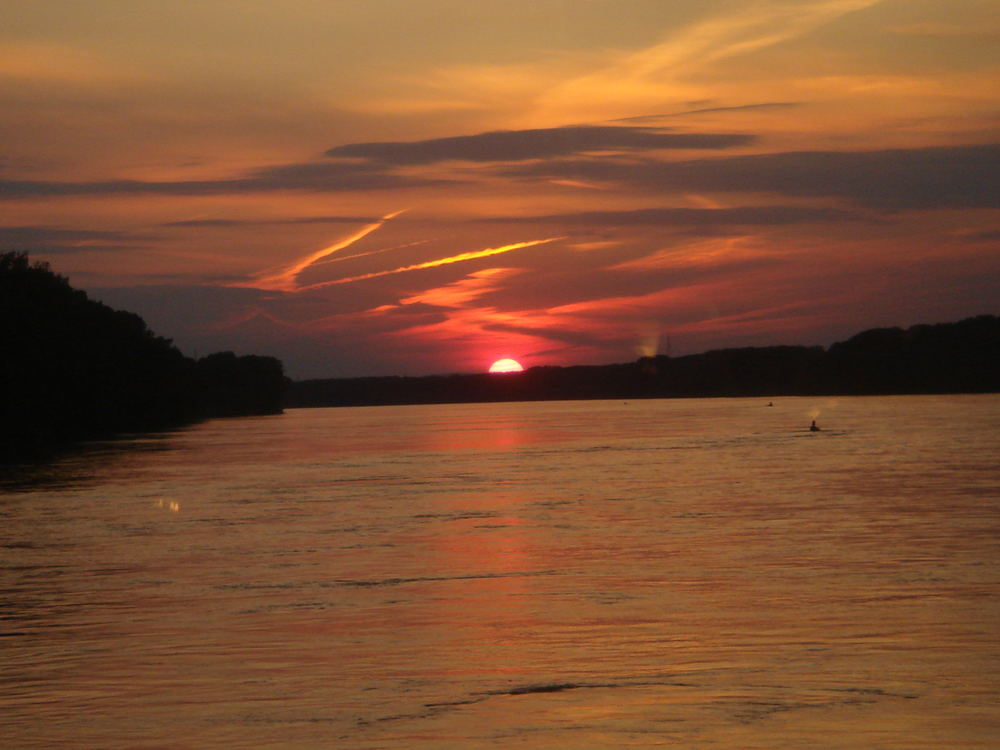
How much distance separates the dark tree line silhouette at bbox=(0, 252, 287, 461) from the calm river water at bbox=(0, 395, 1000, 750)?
60518 millimetres

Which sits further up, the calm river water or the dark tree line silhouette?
the dark tree line silhouette

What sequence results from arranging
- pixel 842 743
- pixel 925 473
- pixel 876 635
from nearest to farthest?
1. pixel 842 743
2. pixel 876 635
3. pixel 925 473

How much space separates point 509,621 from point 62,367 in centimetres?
9903

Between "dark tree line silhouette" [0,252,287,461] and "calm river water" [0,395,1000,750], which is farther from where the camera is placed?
"dark tree line silhouette" [0,252,287,461]

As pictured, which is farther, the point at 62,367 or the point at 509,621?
the point at 62,367

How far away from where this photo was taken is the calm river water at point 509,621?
1362 centimetres

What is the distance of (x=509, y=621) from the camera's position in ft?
65.8

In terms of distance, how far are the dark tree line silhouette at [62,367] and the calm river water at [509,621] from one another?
6052cm

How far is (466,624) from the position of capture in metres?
19.9

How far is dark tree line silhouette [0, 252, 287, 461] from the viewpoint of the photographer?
103m

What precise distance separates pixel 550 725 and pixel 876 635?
6733mm

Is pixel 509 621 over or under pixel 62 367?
under

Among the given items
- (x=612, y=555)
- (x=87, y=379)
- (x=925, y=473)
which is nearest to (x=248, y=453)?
(x=87, y=379)

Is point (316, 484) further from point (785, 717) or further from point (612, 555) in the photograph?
point (785, 717)
